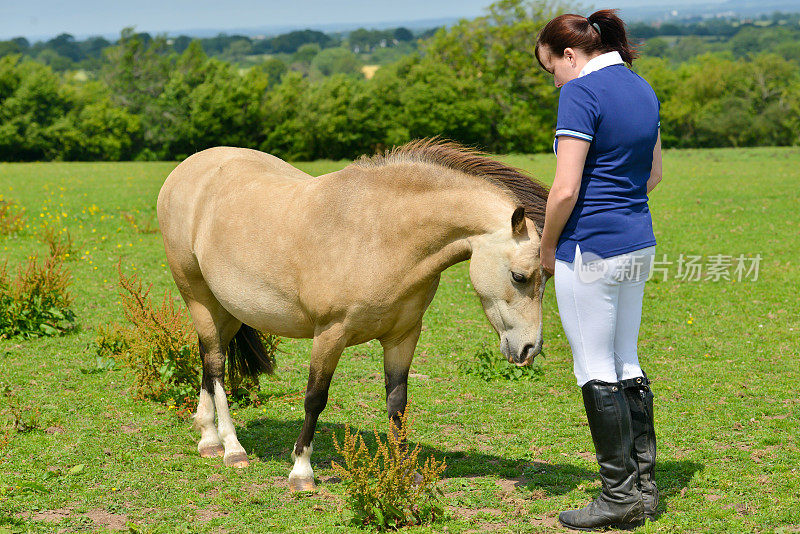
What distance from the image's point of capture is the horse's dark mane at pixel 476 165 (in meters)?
4.06

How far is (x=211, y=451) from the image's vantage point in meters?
5.43

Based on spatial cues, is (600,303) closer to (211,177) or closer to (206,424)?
(211,177)

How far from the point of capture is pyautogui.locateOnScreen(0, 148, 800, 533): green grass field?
428 centimetres

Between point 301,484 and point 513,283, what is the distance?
190 cm

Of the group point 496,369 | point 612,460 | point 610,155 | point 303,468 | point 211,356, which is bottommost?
point 496,369

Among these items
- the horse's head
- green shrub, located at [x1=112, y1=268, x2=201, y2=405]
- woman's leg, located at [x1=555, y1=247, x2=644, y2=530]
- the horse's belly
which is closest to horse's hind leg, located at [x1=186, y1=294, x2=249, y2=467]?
the horse's belly

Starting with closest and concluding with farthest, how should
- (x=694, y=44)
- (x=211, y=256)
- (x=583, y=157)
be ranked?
(x=583, y=157) < (x=211, y=256) < (x=694, y=44)

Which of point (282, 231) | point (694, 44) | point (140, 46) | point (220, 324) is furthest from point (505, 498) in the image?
point (694, 44)

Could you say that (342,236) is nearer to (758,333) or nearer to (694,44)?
(758,333)

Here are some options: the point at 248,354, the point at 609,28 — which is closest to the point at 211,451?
the point at 248,354

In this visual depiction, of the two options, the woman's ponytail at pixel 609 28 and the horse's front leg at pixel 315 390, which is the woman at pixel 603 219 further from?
the horse's front leg at pixel 315 390

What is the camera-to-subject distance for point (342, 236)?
4438mm

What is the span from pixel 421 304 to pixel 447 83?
53.9m

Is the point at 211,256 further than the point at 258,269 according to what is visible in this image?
Yes
